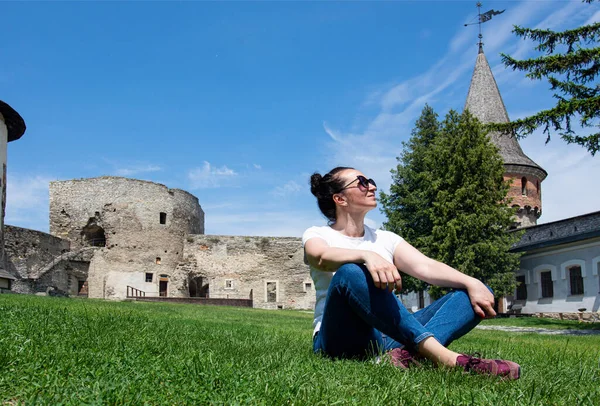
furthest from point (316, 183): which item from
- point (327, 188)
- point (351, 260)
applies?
point (351, 260)

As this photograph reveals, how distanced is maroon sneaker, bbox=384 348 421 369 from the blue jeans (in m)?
0.04

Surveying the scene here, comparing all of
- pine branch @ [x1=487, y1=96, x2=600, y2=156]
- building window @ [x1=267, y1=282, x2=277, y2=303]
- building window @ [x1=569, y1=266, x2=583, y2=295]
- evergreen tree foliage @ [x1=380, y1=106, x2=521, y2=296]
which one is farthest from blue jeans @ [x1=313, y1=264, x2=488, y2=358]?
building window @ [x1=267, y1=282, x2=277, y2=303]

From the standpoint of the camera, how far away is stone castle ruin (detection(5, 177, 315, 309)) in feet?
112

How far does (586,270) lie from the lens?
2288cm

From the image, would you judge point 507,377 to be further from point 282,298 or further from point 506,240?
point 282,298

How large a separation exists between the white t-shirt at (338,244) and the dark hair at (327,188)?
0.24 metres

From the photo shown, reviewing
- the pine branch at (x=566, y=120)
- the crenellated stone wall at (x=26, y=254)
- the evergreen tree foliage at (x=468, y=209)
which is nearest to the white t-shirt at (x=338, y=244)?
the pine branch at (x=566, y=120)

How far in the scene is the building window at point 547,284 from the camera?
81.8ft

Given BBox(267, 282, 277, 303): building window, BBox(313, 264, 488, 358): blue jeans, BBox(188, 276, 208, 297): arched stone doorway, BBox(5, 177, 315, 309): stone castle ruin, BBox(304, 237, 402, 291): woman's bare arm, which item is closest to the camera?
BBox(304, 237, 402, 291): woman's bare arm

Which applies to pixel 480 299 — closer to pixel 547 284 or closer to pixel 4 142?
pixel 4 142

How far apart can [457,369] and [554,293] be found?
24.0m

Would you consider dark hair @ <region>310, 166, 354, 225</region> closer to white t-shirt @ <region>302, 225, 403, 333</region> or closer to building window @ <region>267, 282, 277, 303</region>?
white t-shirt @ <region>302, 225, 403, 333</region>

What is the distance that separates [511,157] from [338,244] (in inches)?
1261

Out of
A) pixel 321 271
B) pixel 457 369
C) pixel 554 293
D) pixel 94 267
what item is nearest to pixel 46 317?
pixel 321 271
